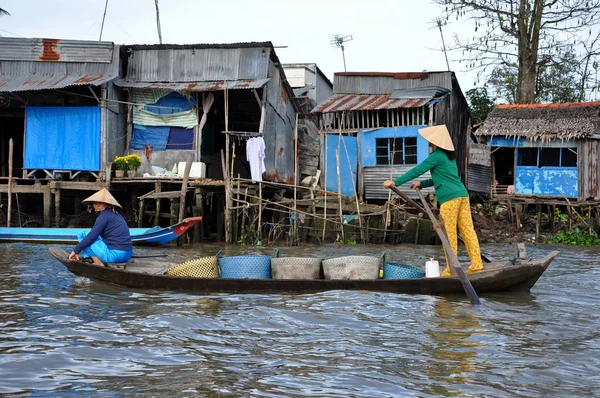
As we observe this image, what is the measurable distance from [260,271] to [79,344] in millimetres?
3262

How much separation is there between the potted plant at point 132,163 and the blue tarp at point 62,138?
86cm

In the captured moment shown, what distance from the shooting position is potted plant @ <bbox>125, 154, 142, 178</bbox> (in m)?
17.0

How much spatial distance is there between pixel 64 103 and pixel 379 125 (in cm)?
914

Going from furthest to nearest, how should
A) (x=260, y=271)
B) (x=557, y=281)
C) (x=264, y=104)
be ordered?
(x=264, y=104)
(x=557, y=281)
(x=260, y=271)

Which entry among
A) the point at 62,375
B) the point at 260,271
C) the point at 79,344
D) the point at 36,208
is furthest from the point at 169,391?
the point at 36,208

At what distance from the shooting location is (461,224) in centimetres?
→ 793

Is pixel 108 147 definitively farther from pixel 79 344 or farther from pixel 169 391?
pixel 169 391

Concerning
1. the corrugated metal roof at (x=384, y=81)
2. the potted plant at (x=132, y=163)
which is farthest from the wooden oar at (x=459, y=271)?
the corrugated metal roof at (x=384, y=81)

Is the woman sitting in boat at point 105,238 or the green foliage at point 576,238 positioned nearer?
the woman sitting in boat at point 105,238

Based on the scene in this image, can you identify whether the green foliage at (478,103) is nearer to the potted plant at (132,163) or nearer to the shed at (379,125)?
the shed at (379,125)

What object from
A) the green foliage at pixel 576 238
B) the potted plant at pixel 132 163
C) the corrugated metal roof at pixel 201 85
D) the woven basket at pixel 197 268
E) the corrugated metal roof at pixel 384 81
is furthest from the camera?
the corrugated metal roof at pixel 384 81

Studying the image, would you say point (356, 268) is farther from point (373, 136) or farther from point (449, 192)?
point (373, 136)

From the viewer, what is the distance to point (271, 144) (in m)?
18.1

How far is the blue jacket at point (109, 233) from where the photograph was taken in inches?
328
